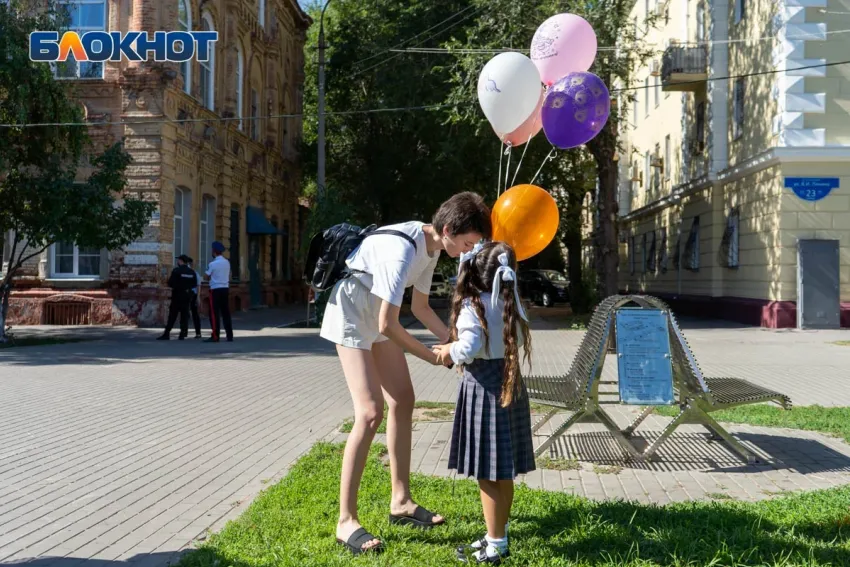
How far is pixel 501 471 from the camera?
4109mm

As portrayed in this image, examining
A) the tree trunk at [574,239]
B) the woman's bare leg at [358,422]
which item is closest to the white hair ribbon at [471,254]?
the woman's bare leg at [358,422]

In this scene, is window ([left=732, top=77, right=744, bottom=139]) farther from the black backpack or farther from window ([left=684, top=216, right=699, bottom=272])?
the black backpack

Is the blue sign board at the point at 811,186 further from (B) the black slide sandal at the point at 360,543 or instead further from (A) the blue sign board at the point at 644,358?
(B) the black slide sandal at the point at 360,543

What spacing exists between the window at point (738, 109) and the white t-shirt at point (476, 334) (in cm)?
2221

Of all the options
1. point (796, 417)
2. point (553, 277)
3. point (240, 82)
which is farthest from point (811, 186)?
point (553, 277)

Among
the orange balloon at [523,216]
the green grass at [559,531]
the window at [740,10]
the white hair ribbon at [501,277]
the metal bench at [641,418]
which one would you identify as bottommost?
the green grass at [559,531]

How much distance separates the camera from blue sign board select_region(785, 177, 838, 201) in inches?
834

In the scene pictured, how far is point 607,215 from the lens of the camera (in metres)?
23.6

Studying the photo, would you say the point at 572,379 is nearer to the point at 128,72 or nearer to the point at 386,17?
the point at 128,72

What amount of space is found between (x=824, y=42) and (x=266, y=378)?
1667 centimetres

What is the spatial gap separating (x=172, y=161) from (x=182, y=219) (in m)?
2.21

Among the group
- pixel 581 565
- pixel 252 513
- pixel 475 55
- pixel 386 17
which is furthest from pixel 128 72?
pixel 581 565

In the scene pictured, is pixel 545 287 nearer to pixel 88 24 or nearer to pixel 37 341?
pixel 88 24

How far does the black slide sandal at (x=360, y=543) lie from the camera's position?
4.24 meters
